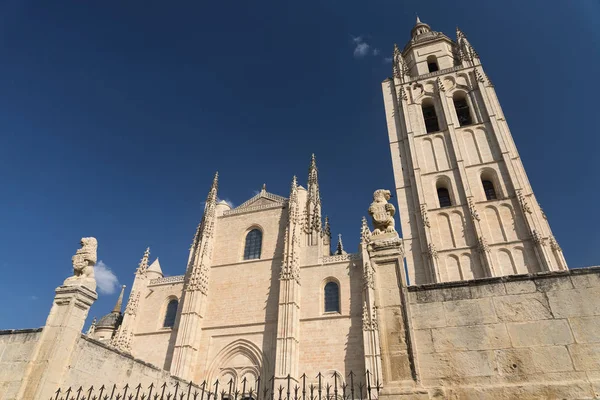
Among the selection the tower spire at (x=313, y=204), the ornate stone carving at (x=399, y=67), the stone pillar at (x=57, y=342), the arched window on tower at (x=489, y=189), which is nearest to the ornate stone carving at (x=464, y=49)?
the ornate stone carving at (x=399, y=67)

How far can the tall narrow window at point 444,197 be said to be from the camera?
24158mm

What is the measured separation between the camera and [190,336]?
2022 centimetres

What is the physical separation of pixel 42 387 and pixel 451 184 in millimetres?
23008

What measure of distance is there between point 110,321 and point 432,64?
34100 mm

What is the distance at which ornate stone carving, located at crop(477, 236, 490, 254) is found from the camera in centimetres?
2028

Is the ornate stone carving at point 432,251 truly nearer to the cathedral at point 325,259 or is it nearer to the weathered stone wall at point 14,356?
the cathedral at point 325,259

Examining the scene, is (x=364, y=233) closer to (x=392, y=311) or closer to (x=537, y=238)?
(x=537, y=238)

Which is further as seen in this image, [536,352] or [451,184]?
[451,184]

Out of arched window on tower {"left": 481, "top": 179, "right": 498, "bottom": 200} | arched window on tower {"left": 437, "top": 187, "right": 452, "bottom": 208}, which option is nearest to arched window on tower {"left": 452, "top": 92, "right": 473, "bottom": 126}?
arched window on tower {"left": 481, "top": 179, "right": 498, "bottom": 200}

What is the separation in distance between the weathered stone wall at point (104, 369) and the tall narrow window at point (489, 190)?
2056 cm

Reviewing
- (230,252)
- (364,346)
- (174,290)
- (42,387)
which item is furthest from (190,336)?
(42,387)

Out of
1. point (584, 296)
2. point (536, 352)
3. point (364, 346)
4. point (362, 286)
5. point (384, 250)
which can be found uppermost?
point (362, 286)

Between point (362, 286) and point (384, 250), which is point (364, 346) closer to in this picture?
point (362, 286)

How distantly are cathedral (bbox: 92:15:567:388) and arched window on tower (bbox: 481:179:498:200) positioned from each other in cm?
11
